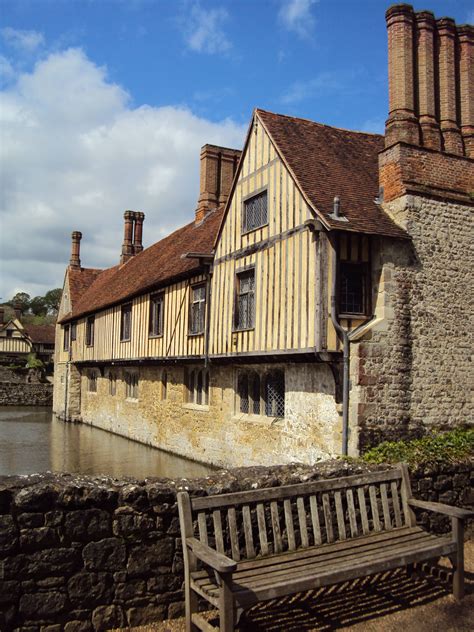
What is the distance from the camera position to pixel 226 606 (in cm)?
372

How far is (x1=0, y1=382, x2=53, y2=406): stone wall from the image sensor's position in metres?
34.5

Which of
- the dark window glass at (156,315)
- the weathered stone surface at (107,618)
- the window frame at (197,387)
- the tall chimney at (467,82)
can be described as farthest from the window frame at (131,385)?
the weathered stone surface at (107,618)

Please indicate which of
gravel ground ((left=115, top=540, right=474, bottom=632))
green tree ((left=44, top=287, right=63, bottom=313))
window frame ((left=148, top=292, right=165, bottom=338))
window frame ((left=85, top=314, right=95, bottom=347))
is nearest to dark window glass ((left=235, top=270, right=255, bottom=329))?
window frame ((left=148, top=292, right=165, bottom=338))

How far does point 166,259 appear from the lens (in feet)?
59.7

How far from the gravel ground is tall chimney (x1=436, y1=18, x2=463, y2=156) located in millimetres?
8334

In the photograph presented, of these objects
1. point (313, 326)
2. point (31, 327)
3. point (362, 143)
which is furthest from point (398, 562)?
point (31, 327)

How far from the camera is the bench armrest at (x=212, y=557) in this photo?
144 inches

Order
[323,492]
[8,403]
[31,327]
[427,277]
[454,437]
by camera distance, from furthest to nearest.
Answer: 1. [31,327]
2. [8,403]
3. [427,277]
4. [454,437]
5. [323,492]

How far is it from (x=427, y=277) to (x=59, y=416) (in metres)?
21.9

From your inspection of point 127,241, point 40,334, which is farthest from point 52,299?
point 127,241

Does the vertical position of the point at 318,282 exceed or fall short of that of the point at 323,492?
it exceeds it

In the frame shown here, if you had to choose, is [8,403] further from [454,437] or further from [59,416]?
[454,437]

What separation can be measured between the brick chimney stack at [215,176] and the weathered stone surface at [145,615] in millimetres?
15362

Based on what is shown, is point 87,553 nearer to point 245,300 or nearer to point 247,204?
point 245,300
